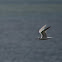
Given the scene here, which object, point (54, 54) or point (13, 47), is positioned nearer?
point (54, 54)

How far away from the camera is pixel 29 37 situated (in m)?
85.2

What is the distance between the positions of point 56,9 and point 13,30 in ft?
147

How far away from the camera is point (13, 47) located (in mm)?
72688

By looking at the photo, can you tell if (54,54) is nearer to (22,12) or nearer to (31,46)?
(31,46)

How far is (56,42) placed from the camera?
256 feet

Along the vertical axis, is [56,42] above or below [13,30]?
below

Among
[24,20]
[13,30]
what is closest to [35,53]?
[13,30]

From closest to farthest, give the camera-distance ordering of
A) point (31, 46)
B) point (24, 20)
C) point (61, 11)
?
1. point (31, 46)
2. point (24, 20)
3. point (61, 11)

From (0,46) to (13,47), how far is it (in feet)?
12.2

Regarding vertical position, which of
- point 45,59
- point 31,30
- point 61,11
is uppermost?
point 61,11

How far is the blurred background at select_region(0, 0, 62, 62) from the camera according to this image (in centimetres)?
6656

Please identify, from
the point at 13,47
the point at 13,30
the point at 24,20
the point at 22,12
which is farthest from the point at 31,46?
the point at 22,12

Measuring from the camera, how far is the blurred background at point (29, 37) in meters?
66.6

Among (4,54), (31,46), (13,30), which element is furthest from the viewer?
(13,30)
